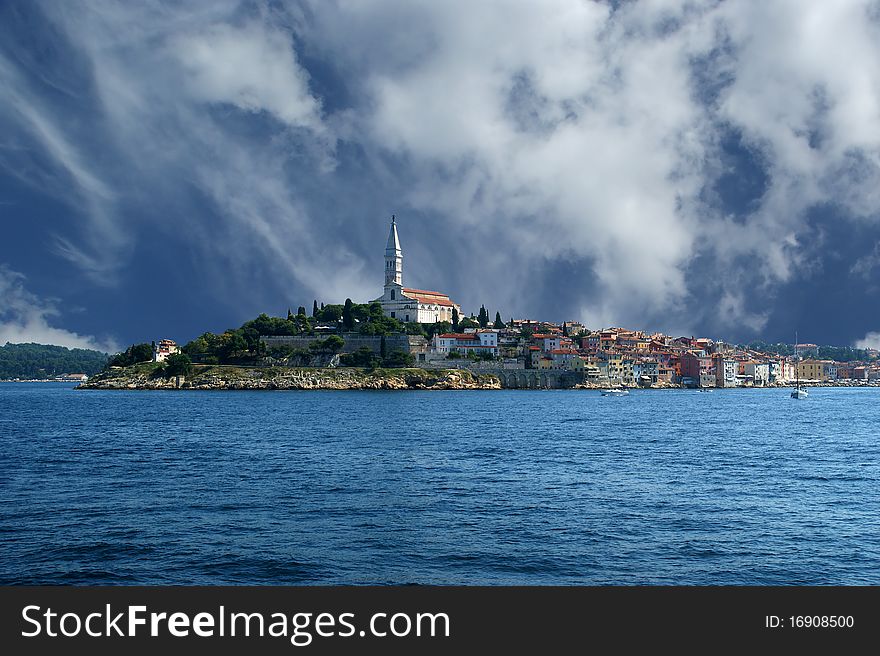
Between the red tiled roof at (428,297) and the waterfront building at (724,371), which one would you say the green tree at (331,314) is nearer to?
the red tiled roof at (428,297)

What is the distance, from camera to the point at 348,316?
453 feet

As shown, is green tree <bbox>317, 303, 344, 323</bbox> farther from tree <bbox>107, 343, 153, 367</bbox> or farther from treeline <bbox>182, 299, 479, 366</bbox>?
tree <bbox>107, 343, 153, 367</bbox>

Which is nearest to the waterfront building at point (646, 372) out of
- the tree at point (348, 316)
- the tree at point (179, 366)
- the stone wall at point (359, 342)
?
the stone wall at point (359, 342)

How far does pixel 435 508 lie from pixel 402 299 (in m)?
138

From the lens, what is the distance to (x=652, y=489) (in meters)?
25.9

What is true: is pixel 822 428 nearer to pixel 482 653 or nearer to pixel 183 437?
pixel 183 437

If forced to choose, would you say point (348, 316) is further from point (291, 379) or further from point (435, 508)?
point (435, 508)

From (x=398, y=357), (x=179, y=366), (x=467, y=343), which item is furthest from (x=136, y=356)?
(x=467, y=343)

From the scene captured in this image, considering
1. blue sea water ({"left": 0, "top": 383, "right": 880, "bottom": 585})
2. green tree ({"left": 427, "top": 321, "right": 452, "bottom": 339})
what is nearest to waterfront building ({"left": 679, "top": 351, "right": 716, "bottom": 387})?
green tree ({"left": 427, "top": 321, "right": 452, "bottom": 339})

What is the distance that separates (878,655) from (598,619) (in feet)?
10.7

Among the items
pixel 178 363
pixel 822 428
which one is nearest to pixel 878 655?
pixel 822 428

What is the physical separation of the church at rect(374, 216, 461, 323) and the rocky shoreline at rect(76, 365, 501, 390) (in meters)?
36.3

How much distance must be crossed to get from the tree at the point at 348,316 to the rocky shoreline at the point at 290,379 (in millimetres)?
15637

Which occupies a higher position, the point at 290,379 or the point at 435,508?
the point at 290,379
